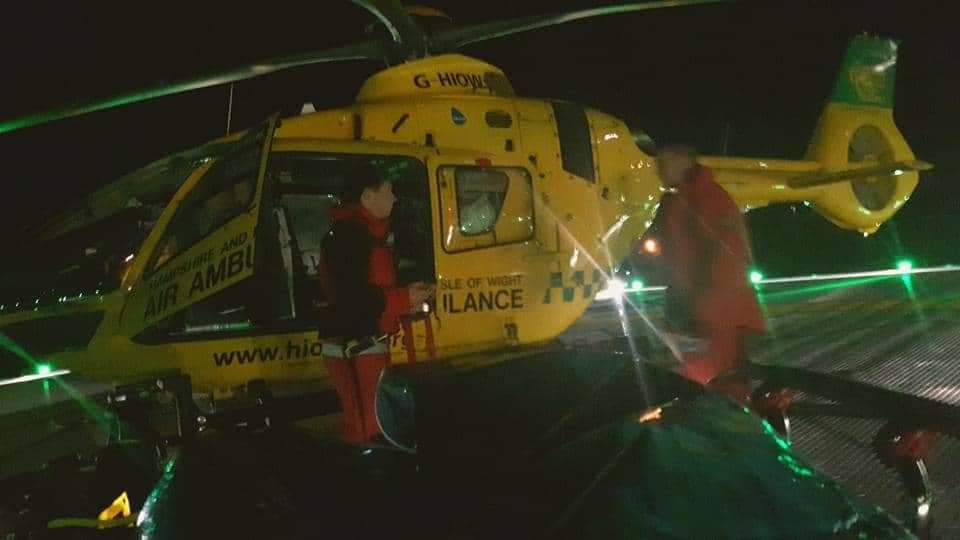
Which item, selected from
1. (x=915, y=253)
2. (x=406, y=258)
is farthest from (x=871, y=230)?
(x=915, y=253)

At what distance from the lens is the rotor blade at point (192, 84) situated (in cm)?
566

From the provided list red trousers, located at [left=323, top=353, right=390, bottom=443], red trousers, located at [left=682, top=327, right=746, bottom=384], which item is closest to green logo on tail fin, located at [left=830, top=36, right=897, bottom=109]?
red trousers, located at [left=682, top=327, right=746, bottom=384]

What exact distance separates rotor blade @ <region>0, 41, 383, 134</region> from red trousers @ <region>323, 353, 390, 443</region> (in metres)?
3.02

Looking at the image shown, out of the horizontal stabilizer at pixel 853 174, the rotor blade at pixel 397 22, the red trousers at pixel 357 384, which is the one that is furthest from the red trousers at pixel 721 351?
the horizontal stabilizer at pixel 853 174

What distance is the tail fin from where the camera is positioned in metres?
10.6

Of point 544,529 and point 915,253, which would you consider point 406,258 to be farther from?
point 915,253

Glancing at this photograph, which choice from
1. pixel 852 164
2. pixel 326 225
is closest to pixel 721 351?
pixel 326 225

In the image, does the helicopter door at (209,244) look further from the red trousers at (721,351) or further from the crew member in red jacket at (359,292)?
→ the red trousers at (721,351)

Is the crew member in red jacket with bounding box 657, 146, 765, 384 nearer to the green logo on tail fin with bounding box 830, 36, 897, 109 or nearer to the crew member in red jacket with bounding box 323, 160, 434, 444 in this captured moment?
the crew member in red jacket with bounding box 323, 160, 434, 444

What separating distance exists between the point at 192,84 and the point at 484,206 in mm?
2520

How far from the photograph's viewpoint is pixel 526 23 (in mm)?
7523

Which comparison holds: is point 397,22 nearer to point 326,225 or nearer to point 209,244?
point 326,225

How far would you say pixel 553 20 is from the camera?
7.53 meters

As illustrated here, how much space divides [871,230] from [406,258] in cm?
771
